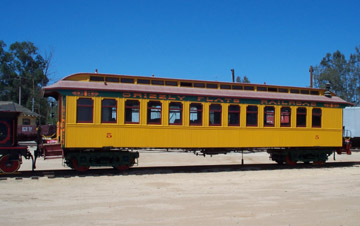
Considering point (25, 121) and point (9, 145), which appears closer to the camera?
point (9, 145)

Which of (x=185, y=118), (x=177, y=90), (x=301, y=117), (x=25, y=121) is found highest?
(x=177, y=90)

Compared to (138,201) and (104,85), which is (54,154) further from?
(138,201)

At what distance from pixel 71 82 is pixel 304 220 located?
9867 mm

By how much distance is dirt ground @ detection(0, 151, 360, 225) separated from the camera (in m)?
7.18

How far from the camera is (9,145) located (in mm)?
12789

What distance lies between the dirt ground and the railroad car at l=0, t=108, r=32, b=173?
112cm

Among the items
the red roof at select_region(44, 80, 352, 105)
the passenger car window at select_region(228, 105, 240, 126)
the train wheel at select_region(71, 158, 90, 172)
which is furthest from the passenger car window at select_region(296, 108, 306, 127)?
the train wheel at select_region(71, 158, 90, 172)

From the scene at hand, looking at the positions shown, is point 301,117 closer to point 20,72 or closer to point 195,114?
point 195,114

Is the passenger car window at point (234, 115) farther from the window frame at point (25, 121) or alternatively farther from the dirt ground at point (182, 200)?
the window frame at point (25, 121)

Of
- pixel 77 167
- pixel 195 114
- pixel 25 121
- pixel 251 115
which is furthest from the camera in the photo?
pixel 25 121

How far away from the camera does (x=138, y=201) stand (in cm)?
888

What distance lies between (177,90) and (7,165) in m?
6.89

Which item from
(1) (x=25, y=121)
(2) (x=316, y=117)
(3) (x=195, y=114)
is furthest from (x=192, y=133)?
(1) (x=25, y=121)

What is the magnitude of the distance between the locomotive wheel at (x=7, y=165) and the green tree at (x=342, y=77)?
57.1m
